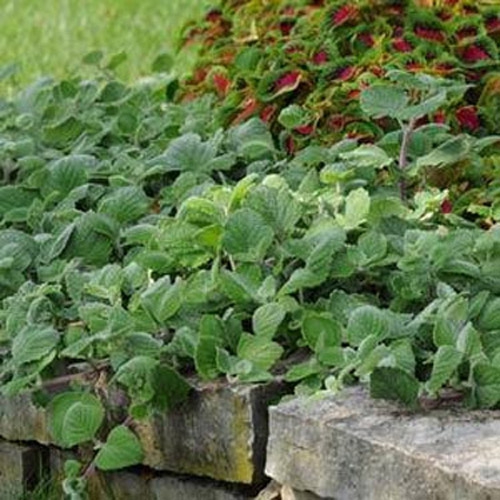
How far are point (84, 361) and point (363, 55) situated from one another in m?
1.33

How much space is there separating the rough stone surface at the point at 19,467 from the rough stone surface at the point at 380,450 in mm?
825

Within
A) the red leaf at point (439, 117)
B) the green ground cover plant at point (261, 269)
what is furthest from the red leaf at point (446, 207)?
the red leaf at point (439, 117)

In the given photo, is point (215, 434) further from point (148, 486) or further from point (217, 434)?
point (148, 486)

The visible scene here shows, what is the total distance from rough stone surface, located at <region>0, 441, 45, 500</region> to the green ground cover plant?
0.79 ft

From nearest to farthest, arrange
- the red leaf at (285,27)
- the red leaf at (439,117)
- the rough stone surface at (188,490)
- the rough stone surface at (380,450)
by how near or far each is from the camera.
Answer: the rough stone surface at (380,450), the rough stone surface at (188,490), the red leaf at (439,117), the red leaf at (285,27)

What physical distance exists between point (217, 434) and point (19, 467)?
0.71 meters

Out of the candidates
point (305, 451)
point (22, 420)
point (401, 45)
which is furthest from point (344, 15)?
point (305, 451)

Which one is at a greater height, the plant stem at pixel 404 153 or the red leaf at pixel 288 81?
the red leaf at pixel 288 81

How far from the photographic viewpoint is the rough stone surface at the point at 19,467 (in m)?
3.99

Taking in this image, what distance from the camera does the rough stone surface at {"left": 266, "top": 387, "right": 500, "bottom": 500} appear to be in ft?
9.68

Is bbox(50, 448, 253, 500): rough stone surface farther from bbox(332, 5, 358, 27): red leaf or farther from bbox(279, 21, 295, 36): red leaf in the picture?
bbox(279, 21, 295, 36): red leaf

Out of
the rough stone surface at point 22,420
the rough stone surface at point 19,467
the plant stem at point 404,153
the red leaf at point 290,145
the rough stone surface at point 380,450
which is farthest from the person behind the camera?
the red leaf at point 290,145

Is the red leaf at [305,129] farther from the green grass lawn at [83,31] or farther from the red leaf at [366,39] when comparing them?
the green grass lawn at [83,31]

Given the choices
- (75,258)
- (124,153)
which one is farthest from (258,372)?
(124,153)
